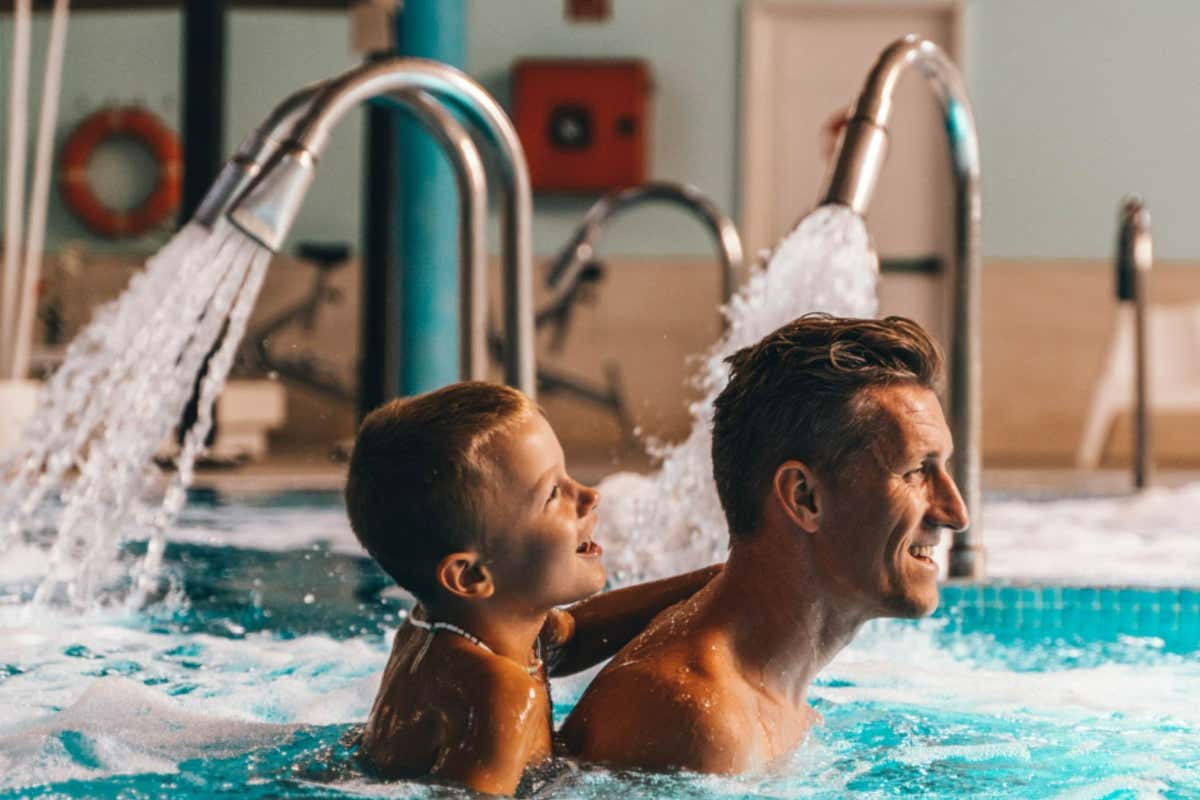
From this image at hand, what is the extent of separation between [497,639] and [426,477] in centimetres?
21

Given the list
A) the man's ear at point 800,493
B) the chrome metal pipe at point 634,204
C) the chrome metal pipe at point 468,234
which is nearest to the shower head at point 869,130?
the chrome metal pipe at point 468,234

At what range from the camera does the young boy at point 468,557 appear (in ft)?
5.73

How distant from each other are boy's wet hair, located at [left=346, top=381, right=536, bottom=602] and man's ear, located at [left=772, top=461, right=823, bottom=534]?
286 millimetres

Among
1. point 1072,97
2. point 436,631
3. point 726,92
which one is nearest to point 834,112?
point 726,92

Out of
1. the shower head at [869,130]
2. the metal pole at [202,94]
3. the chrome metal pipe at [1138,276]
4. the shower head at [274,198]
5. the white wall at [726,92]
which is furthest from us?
the white wall at [726,92]

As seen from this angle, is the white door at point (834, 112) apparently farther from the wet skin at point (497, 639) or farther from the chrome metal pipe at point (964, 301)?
the wet skin at point (497, 639)

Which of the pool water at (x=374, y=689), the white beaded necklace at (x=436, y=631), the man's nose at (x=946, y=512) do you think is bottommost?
the pool water at (x=374, y=689)

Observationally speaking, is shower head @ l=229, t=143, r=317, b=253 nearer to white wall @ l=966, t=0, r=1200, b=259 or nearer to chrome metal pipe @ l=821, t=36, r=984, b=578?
chrome metal pipe @ l=821, t=36, r=984, b=578

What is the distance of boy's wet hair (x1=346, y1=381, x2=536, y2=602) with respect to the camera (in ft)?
5.82

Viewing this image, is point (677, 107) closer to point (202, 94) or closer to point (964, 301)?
point (202, 94)

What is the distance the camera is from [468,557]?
1798 millimetres

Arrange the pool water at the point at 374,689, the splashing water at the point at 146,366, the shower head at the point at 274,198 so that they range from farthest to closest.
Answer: the splashing water at the point at 146,366
the shower head at the point at 274,198
the pool water at the point at 374,689

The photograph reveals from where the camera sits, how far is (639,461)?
7812mm

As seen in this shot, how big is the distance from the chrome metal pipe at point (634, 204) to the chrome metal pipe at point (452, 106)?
47.5 inches
